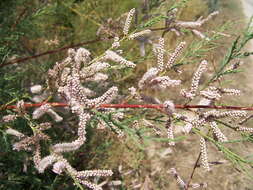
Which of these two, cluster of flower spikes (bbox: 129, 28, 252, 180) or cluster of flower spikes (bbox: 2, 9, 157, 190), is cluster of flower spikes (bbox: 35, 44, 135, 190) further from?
cluster of flower spikes (bbox: 129, 28, 252, 180)

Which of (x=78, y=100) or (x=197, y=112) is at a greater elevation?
(x=78, y=100)

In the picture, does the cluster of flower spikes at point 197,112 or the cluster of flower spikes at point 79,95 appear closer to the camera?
the cluster of flower spikes at point 79,95

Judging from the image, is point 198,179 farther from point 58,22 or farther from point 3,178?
point 58,22

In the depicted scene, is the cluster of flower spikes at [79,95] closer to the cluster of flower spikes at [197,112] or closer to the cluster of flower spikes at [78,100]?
the cluster of flower spikes at [78,100]

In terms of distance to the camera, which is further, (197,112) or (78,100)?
(197,112)

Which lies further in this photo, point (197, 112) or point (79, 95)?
point (197, 112)

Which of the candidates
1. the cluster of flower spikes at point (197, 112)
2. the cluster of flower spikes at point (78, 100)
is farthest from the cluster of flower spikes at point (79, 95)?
the cluster of flower spikes at point (197, 112)

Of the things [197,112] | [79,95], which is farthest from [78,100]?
[197,112]

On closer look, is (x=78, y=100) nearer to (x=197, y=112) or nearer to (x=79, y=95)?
(x=79, y=95)

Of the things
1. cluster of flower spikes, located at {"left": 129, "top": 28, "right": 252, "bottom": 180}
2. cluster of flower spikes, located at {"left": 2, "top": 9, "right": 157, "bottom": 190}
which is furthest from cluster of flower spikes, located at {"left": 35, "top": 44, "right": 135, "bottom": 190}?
cluster of flower spikes, located at {"left": 129, "top": 28, "right": 252, "bottom": 180}

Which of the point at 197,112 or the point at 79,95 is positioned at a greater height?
the point at 79,95

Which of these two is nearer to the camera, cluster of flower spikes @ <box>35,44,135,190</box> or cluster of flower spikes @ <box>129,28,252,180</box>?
cluster of flower spikes @ <box>35,44,135,190</box>
